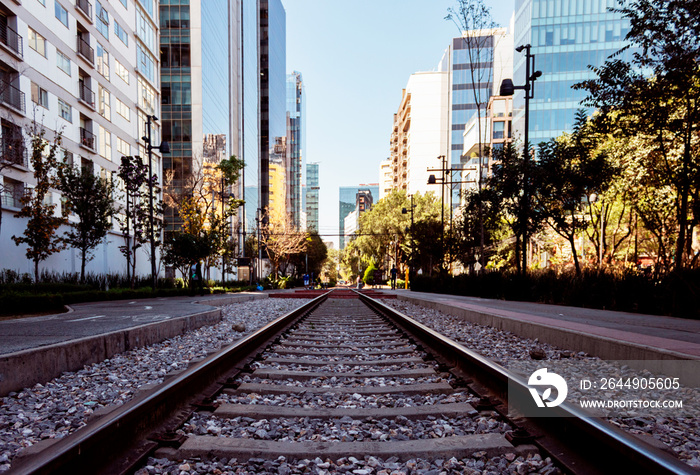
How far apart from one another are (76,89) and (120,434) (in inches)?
1350

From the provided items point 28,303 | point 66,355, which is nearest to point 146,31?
point 28,303

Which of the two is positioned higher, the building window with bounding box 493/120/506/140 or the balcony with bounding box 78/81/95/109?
the building window with bounding box 493/120/506/140

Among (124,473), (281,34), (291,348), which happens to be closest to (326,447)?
(124,473)

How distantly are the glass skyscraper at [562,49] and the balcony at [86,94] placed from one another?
161 feet

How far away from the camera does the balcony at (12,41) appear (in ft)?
74.4

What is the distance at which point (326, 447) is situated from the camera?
2424 millimetres

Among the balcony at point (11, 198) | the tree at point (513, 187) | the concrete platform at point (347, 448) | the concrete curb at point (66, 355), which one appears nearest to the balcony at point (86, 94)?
the balcony at point (11, 198)

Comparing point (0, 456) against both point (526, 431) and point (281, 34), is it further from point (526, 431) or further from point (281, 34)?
point (281, 34)

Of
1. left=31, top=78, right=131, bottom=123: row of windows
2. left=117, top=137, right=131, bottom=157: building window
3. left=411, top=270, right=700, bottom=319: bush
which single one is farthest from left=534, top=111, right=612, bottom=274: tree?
left=117, top=137, right=131, bottom=157: building window

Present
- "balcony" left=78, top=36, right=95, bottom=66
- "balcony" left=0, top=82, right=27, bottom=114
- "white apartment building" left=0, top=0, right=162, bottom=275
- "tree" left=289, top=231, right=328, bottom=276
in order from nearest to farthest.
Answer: "balcony" left=0, top=82, right=27, bottom=114 → "white apartment building" left=0, top=0, right=162, bottom=275 → "balcony" left=78, top=36, right=95, bottom=66 → "tree" left=289, top=231, right=328, bottom=276

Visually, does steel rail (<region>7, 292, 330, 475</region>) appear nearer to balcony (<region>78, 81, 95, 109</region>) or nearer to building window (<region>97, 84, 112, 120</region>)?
balcony (<region>78, 81, 95, 109</region>)

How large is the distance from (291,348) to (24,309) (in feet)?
27.9

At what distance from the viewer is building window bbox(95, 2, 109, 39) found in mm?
33125

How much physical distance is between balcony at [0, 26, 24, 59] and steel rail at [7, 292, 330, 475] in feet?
88.3
